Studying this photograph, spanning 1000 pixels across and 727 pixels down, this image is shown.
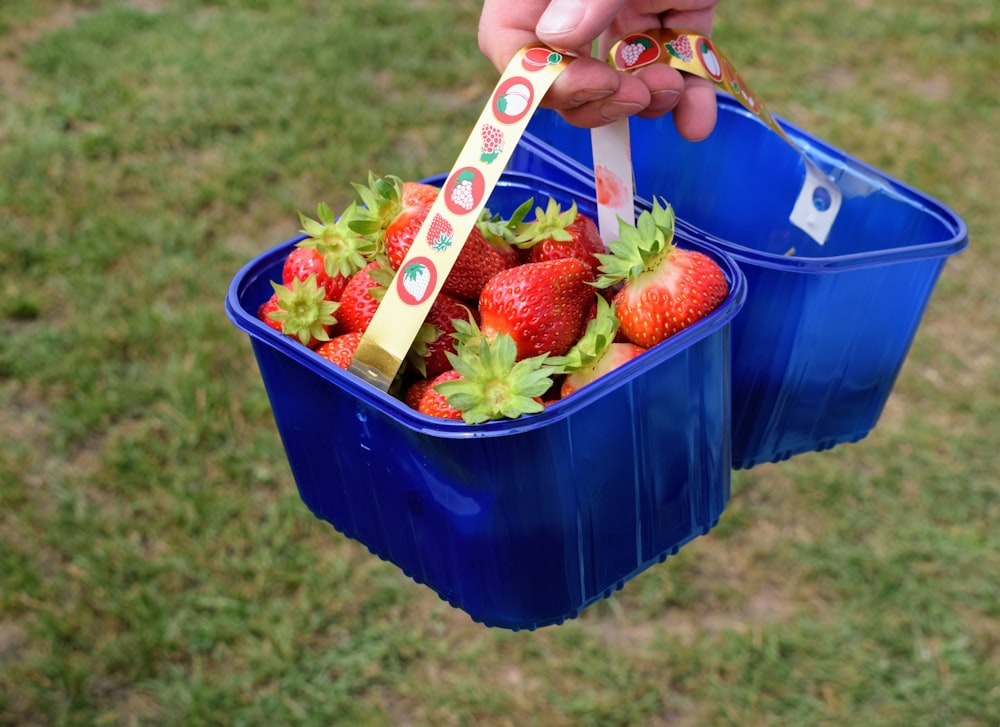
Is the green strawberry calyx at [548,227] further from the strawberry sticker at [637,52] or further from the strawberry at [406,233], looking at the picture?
the strawberry sticker at [637,52]

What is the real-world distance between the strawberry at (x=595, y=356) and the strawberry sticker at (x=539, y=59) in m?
0.19

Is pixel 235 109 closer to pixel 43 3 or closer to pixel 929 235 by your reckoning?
pixel 43 3

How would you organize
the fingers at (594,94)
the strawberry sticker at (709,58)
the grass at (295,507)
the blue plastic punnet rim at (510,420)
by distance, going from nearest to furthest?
the blue plastic punnet rim at (510,420)
the fingers at (594,94)
the strawberry sticker at (709,58)
the grass at (295,507)

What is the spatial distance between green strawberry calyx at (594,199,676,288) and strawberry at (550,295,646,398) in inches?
1.7

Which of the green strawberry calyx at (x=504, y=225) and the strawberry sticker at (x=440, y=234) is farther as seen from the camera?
the green strawberry calyx at (x=504, y=225)

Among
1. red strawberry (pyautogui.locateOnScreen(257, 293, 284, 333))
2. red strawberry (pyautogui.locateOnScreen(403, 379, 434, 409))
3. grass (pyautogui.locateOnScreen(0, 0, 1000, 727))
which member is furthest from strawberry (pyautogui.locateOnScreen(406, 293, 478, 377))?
grass (pyautogui.locateOnScreen(0, 0, 1000, 727))

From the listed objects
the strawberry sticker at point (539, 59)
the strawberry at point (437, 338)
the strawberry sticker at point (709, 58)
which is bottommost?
the strawberry at point (437, 338)

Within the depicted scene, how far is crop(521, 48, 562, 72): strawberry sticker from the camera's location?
79 cm

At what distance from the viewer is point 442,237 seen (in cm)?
76

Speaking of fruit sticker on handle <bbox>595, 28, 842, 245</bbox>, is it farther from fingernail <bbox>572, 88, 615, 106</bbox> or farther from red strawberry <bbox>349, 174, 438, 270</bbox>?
red strawberry <bbox>349, 174, 438, 270</bbox>

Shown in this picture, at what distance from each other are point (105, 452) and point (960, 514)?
1.55 meters

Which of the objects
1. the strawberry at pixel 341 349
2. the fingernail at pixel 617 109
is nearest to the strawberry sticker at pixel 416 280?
the strawberry at pixel 341 349

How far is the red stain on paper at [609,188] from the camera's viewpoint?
2.89 feet

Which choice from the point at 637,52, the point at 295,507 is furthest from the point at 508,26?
the point at 295,507
